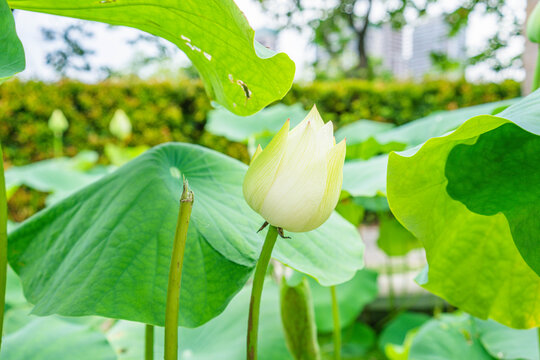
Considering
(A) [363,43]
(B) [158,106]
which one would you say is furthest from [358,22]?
(B) [158,106]

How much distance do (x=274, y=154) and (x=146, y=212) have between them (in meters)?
0.17

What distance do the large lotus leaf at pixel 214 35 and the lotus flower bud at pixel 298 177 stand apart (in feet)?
0.22

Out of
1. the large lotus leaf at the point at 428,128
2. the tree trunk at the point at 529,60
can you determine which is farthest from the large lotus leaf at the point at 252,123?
the tree trunk at the point at 529,60

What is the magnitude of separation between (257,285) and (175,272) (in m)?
0.06

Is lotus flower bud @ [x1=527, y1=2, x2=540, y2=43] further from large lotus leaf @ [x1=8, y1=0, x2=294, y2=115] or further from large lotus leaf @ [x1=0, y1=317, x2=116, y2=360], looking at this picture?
large lotus leaf @ [x1=0, y1=317, x2=116, y2=360]

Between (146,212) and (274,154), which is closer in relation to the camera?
(274,154)

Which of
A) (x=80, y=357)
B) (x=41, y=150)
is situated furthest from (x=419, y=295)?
(x=41, y=150)

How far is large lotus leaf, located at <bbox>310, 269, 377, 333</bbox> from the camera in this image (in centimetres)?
130

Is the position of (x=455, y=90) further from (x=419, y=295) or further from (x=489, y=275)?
(x=489, y=275)

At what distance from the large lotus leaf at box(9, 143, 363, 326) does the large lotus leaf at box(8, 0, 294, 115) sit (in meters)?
0.10

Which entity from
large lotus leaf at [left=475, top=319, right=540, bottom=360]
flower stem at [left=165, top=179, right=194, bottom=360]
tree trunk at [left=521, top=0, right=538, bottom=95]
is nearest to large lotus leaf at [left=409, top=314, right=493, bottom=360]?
large lotus leaf at [left=475, top=319, right=540, bottom=360]

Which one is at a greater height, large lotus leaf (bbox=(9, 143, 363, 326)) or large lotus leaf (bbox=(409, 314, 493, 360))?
large lotus leaf (bbox=(9, 143, 363, 326))

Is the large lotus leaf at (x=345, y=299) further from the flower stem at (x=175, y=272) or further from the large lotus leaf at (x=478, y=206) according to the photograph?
the flower stem at (x=175, y=272)

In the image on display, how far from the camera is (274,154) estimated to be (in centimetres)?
28
